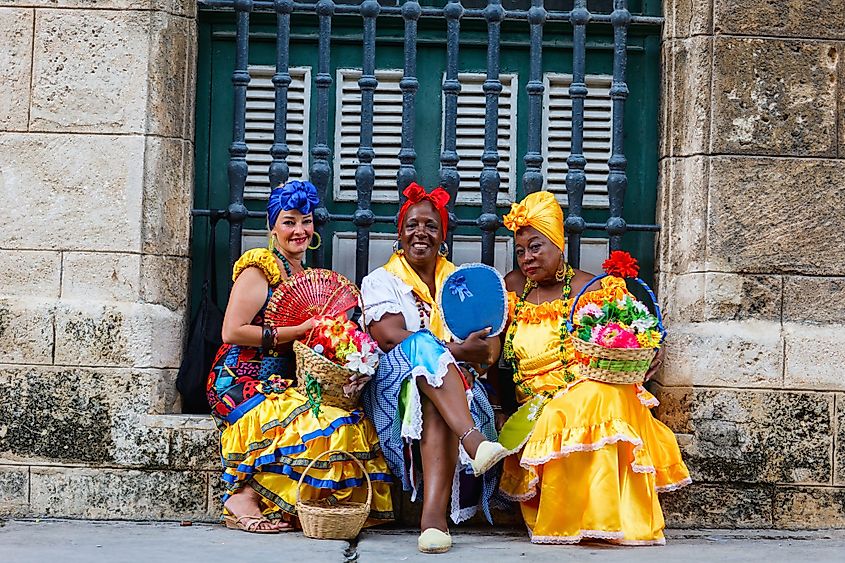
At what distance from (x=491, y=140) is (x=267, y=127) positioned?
1106mm

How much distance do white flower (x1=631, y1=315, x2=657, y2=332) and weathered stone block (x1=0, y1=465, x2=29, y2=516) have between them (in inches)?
106

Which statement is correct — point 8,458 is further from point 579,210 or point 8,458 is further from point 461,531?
point 579,210

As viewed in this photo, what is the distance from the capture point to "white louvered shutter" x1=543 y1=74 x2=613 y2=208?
567 centimetres

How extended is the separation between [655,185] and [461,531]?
1945mm

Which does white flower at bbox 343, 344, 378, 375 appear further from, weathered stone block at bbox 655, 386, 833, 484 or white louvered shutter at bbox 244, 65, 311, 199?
weathered stone block at bbox 655, 386, 833, 484

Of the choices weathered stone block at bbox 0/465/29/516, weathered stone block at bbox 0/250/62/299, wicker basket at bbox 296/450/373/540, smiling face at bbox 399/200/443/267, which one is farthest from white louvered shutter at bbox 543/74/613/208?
weathered stone block at bbox 0/465/29/516

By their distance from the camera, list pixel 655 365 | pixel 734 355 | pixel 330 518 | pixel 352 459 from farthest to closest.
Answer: pixel 734 355, pixel 655 365, pixel 352 459, pixel 330 518

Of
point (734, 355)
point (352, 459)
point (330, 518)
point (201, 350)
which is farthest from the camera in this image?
point (201, 350)

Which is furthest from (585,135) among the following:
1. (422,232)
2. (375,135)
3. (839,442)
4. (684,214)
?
(839,442)

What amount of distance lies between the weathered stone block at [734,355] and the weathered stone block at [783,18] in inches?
52.1

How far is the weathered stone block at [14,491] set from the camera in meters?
5.06

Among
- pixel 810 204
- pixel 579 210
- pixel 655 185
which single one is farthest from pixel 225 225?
pixel 810 204

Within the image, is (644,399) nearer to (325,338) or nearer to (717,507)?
(717,507)

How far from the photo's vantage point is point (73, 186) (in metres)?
5.17
